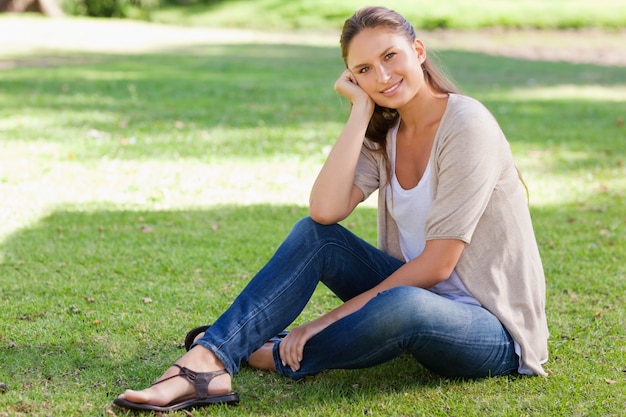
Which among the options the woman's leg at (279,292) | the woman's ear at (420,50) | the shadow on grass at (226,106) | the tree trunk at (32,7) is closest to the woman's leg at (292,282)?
the woman's leg at (279,292)

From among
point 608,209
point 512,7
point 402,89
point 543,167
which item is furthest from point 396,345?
point 512,7

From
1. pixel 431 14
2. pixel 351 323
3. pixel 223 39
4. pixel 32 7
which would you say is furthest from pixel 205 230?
pixel 32 7

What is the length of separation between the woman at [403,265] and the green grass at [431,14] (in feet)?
74.8

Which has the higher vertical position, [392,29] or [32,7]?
[392,29]

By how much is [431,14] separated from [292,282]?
2481cm

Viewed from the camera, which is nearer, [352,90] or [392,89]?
[392,89]

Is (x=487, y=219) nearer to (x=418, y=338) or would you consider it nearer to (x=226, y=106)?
(x=418, y=338)

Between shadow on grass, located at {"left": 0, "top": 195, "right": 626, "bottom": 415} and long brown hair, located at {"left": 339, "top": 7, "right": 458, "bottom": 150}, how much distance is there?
0.95 m

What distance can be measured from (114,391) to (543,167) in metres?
5.20

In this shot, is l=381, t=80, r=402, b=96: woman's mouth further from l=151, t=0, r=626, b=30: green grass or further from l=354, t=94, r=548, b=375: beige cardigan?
l=151, t=0, r=626, b=30: green grass

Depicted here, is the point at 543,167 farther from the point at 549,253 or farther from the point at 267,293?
the point at 267,293

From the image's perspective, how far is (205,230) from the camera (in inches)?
217

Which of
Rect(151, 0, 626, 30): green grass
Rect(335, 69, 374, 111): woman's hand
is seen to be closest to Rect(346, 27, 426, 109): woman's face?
Rect(335, 69, 374, 111): woman's hand

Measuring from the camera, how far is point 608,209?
20.2 feet
